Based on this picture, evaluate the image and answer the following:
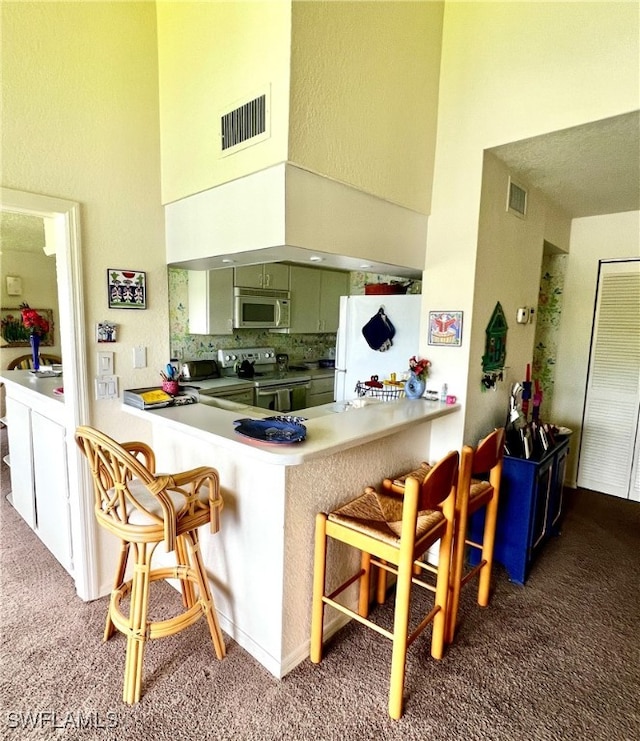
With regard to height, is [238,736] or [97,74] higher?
[97,74]

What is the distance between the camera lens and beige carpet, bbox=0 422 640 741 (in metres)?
1.53

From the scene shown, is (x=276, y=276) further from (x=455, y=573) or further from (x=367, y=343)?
(x=455, y=573)

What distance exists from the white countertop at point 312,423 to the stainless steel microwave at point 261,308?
1.43m

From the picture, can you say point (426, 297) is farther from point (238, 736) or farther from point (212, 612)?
point (238, 736)

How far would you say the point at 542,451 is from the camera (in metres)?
2.56

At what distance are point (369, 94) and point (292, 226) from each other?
2.75ft

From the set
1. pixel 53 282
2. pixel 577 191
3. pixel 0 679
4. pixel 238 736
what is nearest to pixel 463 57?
pixel 577 191

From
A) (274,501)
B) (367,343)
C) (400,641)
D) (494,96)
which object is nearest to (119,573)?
(274,501)

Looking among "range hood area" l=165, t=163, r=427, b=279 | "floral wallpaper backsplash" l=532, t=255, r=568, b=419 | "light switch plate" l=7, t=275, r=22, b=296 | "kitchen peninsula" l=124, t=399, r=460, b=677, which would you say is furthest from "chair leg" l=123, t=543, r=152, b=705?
"light switch plate" l=7, t=275, r=22, b=296

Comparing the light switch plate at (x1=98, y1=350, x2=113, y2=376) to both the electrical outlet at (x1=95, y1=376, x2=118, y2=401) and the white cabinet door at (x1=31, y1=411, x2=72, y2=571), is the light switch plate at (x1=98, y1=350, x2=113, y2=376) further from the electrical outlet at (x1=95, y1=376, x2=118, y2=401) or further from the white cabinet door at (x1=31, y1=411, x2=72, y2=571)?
the white cabinet door at (x1=31, y1=411, x2=72, y2=571)

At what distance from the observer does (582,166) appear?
2.40 meters

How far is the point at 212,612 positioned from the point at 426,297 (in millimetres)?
2014

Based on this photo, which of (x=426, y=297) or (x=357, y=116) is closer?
(x=357, y=116)

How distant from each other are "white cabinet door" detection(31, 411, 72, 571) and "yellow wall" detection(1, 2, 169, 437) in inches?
15.9
